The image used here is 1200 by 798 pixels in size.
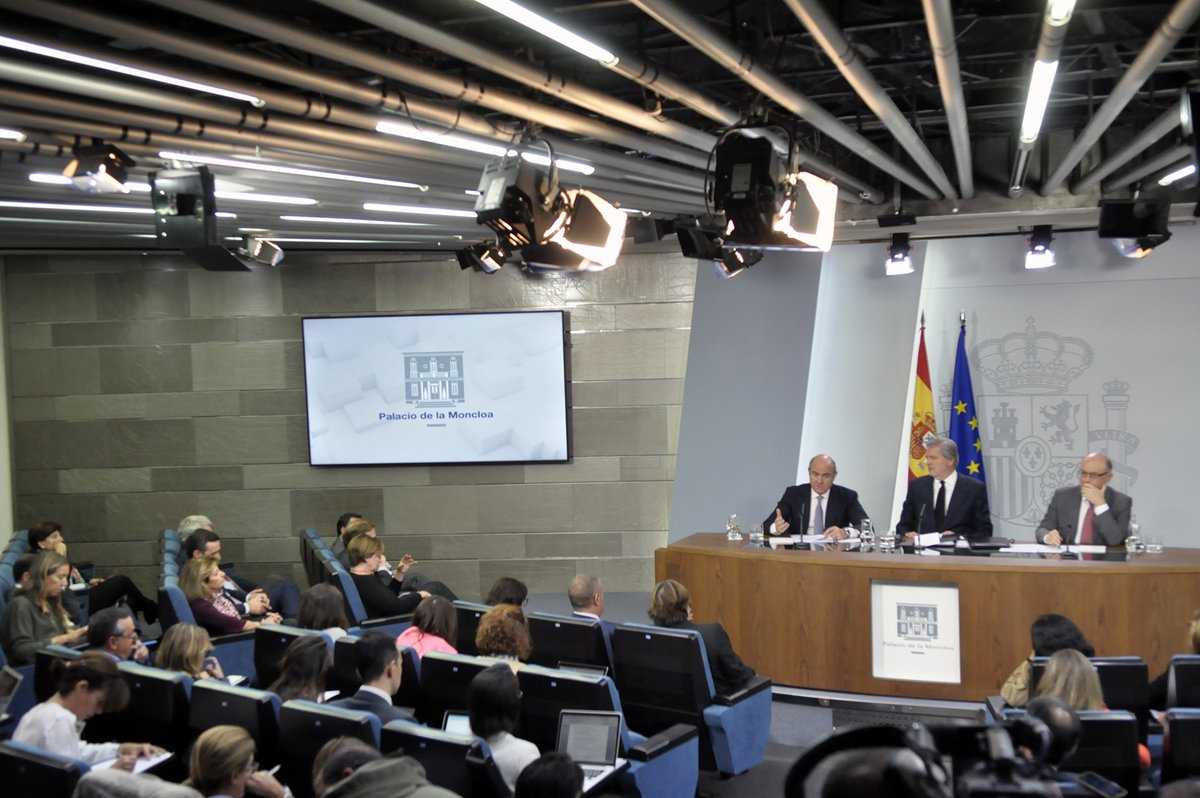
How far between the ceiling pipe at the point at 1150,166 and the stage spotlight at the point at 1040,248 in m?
0.59

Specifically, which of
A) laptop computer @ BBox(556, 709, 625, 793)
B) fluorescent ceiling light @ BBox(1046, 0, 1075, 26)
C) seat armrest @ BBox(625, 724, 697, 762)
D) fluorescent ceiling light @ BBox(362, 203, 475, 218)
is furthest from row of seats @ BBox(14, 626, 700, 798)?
fluorescent ceiling light @ BBox(362, 203, 475, 218)

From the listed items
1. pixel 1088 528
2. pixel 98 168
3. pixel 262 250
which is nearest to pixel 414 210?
pixel 262 250

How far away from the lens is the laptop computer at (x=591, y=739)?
3.88m

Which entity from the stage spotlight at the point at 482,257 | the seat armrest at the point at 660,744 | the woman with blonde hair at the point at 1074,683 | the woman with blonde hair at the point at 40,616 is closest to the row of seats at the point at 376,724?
the seat armrest at the point at 660,744

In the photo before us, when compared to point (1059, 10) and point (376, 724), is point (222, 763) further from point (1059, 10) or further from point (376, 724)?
point (1059, 10)

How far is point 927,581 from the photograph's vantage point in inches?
241

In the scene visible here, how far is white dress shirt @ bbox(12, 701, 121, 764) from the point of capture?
3.87m

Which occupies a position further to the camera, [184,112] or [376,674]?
[184,112]

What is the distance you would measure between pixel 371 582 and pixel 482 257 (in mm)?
3169

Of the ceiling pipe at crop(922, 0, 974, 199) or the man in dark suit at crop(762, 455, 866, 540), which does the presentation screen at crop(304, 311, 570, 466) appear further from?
the ceiling pipe at crop(922, 0, 974, 199)

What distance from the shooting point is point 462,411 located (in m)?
10.4

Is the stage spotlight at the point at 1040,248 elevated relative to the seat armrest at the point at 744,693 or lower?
elevated

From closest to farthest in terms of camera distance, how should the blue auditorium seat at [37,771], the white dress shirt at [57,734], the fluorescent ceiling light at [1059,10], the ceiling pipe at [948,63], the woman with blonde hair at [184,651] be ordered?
the blue auditorium seat at [37,771] → the fluorescent ceiling light at [1059,10] → the ceiling pipe at [948,63] → the white dress shirt at [57,734] → the woman with blonde hair at [184,651]

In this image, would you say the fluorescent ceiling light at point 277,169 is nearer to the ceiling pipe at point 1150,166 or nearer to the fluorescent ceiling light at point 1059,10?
the fluorescent ceiling light at point 1059,10
